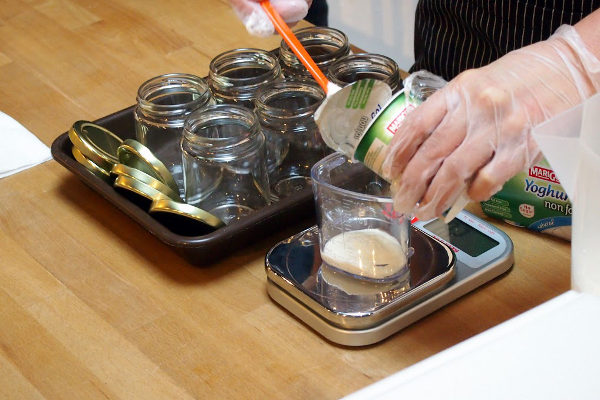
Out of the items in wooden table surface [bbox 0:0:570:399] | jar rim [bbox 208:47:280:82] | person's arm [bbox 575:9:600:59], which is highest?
person's arm [bbox 575:9:600:59]

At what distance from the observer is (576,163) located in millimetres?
619

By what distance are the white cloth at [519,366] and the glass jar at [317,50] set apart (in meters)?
0.57

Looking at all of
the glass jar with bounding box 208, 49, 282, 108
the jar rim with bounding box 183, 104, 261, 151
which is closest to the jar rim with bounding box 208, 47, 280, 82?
the glass jar with bounding box 208, 49, 282, 108

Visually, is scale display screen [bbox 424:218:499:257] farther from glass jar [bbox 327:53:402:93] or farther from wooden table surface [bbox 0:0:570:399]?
glass jar [bbox 327:53:402:93]

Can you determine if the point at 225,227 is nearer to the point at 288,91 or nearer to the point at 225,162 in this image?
the point at 225,162

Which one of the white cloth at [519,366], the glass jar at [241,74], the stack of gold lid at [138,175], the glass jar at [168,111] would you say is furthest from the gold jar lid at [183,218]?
the white cloth at [519,366]

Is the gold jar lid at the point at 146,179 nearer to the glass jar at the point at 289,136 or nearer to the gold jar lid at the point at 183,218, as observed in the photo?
the gold jar lid at the point at 183,218

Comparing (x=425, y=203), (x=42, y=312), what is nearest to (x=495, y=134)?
(x=425, y=203)

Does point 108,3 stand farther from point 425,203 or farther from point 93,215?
point 425,203

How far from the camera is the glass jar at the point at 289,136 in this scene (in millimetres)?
995

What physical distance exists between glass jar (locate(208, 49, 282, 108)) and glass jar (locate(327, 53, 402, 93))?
0.26 feet

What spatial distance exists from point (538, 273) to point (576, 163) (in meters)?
0.28

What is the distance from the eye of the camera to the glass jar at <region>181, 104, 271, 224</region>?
A: 0.94 meters

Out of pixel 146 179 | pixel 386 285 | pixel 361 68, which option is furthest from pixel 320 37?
pixel 386 285
